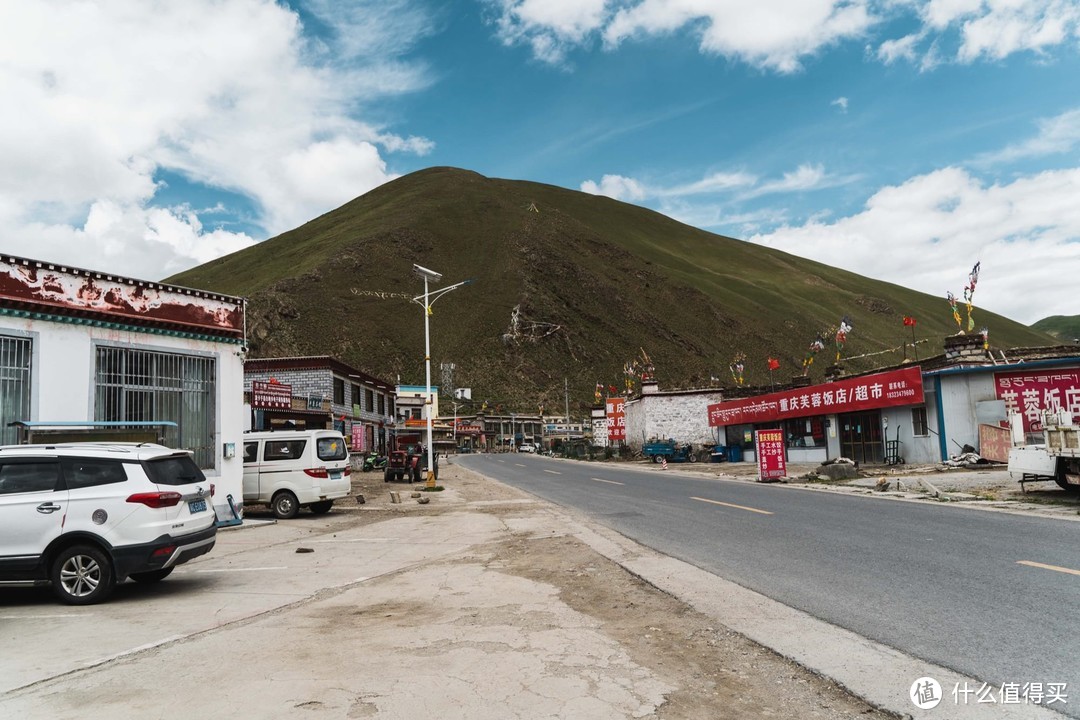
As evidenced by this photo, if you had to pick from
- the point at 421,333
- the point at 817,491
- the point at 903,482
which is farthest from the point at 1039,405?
the point at 421,333

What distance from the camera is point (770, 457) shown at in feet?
82.9

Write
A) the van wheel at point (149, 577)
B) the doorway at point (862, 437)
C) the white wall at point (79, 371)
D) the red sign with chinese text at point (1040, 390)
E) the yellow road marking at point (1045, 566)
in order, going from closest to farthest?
the yellow road marking at point (1045, 566) < the van wheel at point (149, 577) < the white wall at point (79, 371) < the red sign with chinese text at point (1040, 390) < the doorway at point (862, 437)

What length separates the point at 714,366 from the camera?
12631cm

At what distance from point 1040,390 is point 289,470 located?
1063 inches

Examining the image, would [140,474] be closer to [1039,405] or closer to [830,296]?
[1039,405]

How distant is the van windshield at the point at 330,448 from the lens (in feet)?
59.6

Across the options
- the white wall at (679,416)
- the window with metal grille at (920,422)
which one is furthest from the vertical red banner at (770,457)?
the white wall at (679,416)

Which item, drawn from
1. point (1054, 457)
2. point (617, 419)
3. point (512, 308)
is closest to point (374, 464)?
point (617, 419)

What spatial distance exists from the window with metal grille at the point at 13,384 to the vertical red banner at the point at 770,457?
21.5m

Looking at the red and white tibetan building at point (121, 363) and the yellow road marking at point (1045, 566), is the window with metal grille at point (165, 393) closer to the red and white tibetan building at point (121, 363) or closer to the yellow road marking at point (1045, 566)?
the red and white tibetan building at point (121, 363)

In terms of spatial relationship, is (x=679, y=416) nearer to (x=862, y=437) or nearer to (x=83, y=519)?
(x=862, y=437)

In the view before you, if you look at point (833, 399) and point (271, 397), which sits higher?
point (271, 397)

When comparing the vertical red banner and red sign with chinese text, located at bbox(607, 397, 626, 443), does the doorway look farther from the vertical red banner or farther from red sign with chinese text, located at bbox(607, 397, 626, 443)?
red sign with chinese text, located at bbox(607, 397, 626, 443)

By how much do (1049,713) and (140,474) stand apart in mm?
9101
